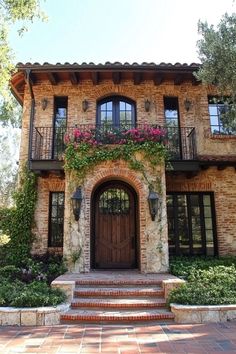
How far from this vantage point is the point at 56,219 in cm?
1024

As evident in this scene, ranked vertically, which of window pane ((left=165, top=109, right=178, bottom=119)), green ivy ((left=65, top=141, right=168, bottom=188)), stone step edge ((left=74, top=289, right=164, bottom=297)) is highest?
window pane ((left=165, top=109, right=178, bottom=119))

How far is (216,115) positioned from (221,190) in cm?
287

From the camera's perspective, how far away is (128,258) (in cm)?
962

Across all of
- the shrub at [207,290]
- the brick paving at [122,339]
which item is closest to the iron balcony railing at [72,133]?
the shrub at [207,290]

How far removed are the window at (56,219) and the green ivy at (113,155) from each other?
2053 millimetres

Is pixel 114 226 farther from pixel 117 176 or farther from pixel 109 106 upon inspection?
pixel 109 106

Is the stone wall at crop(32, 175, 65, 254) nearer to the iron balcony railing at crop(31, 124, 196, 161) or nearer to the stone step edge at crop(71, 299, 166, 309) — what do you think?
the iron balcony railing at crop(31, 124, 196, 161)

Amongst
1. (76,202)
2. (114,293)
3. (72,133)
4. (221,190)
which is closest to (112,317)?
(114,293)

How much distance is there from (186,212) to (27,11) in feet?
25.3

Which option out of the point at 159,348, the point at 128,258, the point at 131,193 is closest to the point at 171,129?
the point at 131,193

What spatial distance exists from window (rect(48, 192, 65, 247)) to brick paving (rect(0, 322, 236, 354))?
4.84 m

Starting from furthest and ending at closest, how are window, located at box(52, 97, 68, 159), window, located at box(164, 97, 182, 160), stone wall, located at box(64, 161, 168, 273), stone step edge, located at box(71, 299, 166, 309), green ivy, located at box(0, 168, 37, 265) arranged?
window, located at box(164, 97, 182, 160) < window, located at box(52, 97, 68, 159) < green ivy, located at box(0, 168, 37, 265) < stone wall, located at box(64, 161, 168, 273) < stone step edge, located at box(71, 299, 166, 309)

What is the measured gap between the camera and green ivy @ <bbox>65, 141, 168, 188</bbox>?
8.71 metres

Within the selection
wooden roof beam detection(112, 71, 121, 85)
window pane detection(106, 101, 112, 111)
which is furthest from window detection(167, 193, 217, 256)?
wooden roof beam detection(112, 71, 121, 85)
